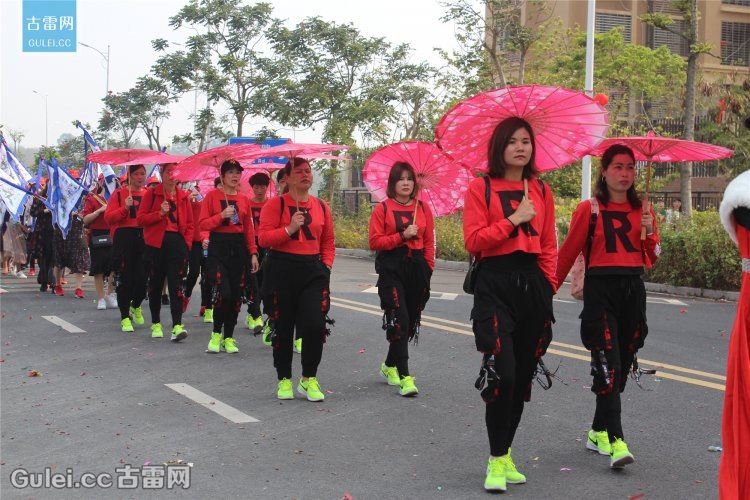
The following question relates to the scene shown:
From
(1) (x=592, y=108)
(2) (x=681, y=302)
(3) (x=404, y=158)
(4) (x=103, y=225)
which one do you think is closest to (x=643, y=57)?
(2) (x=681, y=302)

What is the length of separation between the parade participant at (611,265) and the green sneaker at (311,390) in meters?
2.52

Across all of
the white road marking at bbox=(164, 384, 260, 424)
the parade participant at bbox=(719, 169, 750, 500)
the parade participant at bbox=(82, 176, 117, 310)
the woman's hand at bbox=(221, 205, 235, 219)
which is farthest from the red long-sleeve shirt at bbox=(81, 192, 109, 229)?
the parade participant at bbox=(719, 169, 750, 500)

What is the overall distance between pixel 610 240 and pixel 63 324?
8.62 meters

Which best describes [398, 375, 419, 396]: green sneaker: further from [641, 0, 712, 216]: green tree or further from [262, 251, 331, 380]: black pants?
[641, 0, 712, 216]: green tree

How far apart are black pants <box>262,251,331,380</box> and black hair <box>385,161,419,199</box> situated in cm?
89

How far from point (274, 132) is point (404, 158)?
1003 inches

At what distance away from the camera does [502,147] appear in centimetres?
561

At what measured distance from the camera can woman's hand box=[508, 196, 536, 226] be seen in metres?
5.38

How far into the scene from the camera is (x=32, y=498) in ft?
17.1

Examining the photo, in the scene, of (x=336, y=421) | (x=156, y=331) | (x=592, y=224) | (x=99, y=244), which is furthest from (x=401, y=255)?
(x=99, y=244)

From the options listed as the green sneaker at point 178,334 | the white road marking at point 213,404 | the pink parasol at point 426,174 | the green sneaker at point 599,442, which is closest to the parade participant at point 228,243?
the green sneaker at point 178,334

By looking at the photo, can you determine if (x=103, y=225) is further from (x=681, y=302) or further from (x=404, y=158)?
(x=681, y=302)

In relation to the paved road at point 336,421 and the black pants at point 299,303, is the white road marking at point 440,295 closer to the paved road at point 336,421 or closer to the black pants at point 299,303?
the paved road at point 336,421

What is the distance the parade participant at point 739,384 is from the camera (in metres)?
4.23
